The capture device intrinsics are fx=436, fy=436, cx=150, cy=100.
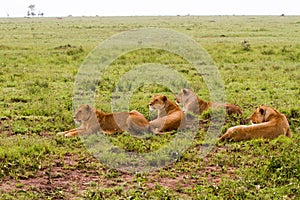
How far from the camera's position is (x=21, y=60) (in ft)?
65.6

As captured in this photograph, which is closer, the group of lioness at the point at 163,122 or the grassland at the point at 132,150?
the grassland at the point at 132,150

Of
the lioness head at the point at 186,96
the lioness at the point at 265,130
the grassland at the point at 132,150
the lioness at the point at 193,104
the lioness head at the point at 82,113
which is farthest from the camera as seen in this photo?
the lioness head at the point at 186,96

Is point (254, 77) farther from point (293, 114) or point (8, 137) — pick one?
point (8, 137)

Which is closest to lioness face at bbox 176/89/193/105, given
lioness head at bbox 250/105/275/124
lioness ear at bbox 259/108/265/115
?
lioness head at bbox 250/105/275/124

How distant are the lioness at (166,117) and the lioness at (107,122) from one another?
24 cm

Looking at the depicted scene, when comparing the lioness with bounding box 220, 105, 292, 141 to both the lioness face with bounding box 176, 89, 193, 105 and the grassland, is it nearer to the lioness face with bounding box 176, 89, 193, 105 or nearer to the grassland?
the grassland

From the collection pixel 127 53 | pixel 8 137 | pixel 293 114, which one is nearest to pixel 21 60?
pixel 127 53

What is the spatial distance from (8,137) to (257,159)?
4.80 metres

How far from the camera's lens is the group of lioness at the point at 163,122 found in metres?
8.37

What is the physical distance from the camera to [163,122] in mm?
9227

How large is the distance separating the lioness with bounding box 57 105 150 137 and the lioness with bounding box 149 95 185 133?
0.24 metres

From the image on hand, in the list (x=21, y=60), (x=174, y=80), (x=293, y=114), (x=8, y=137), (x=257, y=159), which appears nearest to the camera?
(x=257, y=159)

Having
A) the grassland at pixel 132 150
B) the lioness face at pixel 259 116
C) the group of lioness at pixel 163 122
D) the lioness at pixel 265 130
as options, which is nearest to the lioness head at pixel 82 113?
the group of lioness at pixel 163 122

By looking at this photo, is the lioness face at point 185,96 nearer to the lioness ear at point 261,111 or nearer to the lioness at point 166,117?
the lioness at point 166,117
